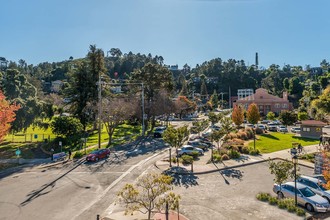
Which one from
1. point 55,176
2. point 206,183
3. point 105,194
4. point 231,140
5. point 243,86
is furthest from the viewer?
point 243,86

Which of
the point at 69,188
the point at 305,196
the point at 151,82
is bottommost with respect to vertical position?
the point at 69,188

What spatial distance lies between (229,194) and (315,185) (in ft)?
21.1

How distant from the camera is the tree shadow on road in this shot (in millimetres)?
22484

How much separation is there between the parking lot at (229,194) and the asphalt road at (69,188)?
5582 millimetres

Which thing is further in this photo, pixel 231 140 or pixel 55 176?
pixel 231 140

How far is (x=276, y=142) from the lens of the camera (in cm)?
3969

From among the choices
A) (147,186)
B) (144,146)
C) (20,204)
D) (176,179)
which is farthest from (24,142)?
(147,186)

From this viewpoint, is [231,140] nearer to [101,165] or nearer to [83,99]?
[101,165]

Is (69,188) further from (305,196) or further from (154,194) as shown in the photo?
(305,196)

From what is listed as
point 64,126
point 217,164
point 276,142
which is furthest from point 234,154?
point 64,126

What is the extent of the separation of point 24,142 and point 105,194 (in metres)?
Result: 30.1

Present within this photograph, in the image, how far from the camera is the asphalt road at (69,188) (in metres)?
17.3

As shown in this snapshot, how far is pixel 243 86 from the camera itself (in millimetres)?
133000

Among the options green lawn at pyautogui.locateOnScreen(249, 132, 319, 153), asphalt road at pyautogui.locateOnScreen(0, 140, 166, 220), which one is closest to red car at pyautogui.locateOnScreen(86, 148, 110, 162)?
asphalt road at pyautogui.locateOnScreen(0, 140, 166, 220)
